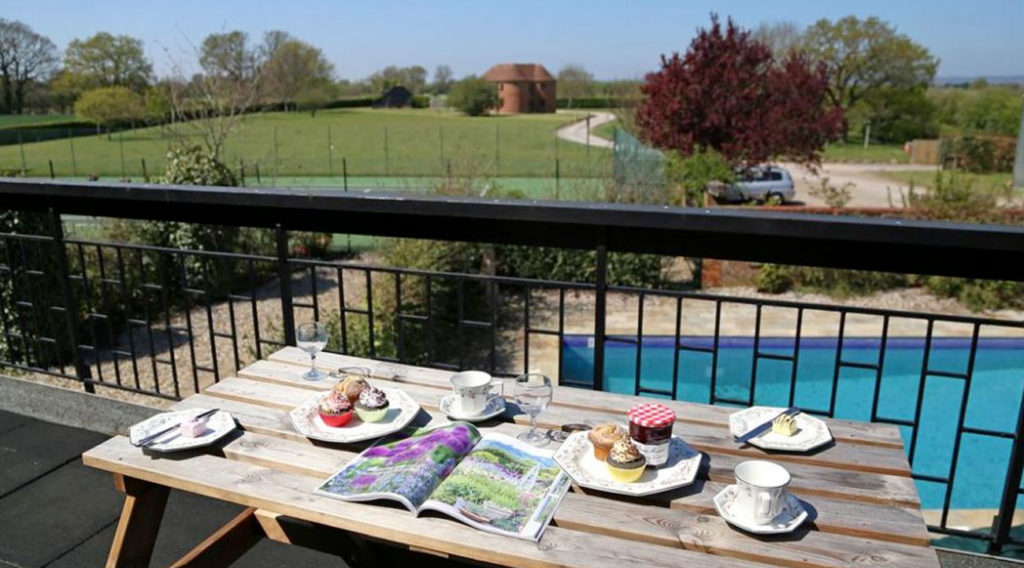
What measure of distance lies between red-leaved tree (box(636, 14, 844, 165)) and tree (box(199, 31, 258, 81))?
11.4 meters

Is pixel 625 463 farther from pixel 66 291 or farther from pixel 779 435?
pixel 66 291

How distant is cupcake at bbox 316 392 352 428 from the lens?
5.49 ft

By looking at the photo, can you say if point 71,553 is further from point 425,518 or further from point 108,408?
point 425,518

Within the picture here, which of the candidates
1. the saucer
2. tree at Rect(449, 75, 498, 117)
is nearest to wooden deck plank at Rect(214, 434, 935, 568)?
the saucer

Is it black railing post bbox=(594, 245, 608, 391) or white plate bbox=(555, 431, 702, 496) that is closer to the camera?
white plate bbox=(555, 431, 702, 496)

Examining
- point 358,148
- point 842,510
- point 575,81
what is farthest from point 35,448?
point 575,81

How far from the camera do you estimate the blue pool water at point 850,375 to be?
7.48m

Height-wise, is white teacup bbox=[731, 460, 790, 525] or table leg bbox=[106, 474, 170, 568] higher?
white teacup bbox=[731, 460, 790, 525]

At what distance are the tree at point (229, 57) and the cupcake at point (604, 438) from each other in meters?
19.2

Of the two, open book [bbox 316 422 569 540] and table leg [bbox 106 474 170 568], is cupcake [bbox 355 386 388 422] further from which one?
table leg [bbox 106 474 170 568]

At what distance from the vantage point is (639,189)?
37.3 ft

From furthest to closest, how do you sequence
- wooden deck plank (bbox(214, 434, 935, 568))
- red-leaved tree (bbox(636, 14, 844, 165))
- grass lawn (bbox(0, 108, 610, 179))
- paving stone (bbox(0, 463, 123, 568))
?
grass lawn (bbox(0, 108, 610, 179)) → red-leaved tree (bbox(636, 14, 844, 165)) → paving stone (bbox(0, 463, 123, 568)) → wooden deck plank (bbox(214, 434, 935, 568))

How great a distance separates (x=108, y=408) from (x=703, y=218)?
8.66 ft

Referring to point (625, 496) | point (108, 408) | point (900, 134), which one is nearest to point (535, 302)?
point (108, 408)
